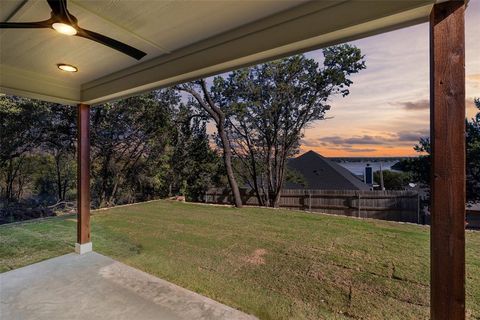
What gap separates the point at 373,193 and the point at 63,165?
9085 mm

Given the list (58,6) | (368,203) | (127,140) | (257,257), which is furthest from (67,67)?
(368,203)

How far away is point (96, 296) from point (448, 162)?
2.92 meters

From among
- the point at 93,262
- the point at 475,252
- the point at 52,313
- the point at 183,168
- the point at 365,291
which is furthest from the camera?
the point at 183,168

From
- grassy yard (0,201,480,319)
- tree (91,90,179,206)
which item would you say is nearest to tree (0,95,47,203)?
tree (91,90,179,206)

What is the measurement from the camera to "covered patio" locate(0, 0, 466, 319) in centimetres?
123

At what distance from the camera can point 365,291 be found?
2.42 meters

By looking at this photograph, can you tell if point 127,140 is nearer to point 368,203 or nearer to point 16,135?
point 16,135

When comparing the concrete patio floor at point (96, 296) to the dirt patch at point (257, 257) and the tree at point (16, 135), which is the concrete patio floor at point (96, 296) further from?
the tree at point (16, 135)

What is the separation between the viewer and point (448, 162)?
123 centimetres

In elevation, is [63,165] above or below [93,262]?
above

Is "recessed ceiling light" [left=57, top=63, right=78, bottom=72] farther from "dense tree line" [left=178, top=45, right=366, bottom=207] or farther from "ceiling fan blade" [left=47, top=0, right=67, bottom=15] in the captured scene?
"dense tree line" [left=178, top=45, right=366, bottom=207]

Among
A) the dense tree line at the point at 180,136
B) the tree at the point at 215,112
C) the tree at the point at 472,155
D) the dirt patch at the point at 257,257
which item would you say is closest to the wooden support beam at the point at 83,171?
the dirt patch at the point at 257,257

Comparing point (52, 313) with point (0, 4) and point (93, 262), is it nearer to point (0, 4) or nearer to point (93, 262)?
point (93, 262)

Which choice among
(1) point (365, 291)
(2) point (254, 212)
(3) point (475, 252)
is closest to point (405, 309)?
(1) point (365, 291)
